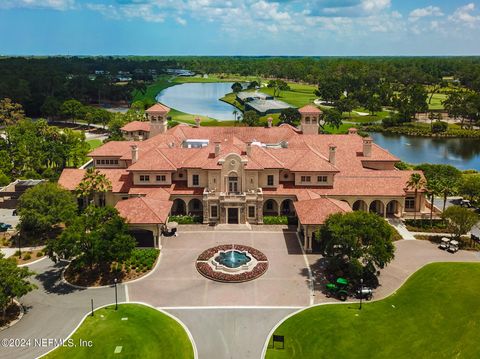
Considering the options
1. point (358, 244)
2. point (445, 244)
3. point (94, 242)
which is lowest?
point (445, 244)

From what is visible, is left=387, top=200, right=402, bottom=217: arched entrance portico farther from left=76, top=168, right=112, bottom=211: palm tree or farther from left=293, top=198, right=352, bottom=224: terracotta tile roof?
left=76, top=168, right=112, bottom=211: palm tree

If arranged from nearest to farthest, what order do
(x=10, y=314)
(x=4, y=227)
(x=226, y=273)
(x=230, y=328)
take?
(x=230, y=328) < (x=10, y=314) < (x=226, y=273) < (x=4, y=227)

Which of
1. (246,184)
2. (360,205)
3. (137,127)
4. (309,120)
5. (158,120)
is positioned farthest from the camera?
(137,127)

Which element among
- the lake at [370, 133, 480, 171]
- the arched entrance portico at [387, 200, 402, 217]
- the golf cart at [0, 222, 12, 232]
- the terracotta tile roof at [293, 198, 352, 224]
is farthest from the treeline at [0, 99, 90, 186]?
the lake at [370, 133, 480, 171]

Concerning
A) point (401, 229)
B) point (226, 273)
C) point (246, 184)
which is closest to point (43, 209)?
point (226, 273)

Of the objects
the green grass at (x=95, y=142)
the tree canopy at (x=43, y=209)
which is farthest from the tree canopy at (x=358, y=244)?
the green grass at (x=95, y=142)

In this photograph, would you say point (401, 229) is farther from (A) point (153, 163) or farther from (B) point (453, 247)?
(A) point (153, 163)
